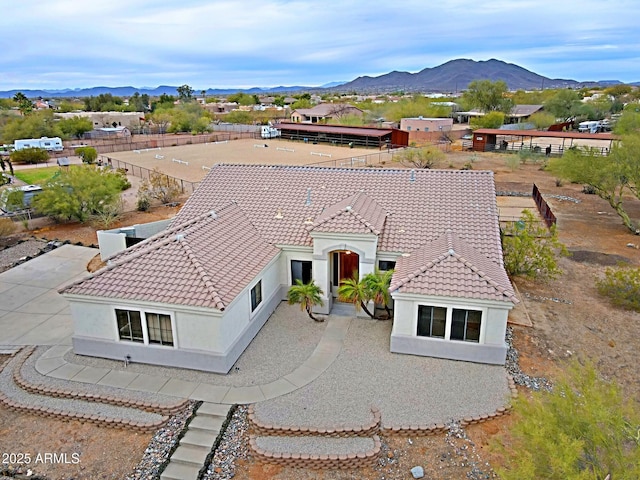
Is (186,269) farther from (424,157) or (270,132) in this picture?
(270,132)

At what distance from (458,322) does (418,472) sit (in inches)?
202

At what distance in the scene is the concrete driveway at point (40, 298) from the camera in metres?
16.2

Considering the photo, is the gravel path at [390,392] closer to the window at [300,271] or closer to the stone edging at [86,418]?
the stone edging at [86,418]

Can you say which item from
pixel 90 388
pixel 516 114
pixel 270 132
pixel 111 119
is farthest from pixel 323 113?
pixel 90 388

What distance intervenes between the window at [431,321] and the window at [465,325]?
29 centimetres

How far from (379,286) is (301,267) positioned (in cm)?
375

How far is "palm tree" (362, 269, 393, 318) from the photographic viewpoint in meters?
15.7

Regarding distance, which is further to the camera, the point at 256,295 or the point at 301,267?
the point at 301,267

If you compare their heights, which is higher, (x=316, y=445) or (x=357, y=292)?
(x=357, y=292)

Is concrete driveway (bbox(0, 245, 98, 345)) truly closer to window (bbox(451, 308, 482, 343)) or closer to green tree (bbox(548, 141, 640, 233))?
window (bbox(451, 308, 482, 343))

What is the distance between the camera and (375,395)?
12.7m

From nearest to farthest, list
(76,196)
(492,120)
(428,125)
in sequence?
(76,196), (428,125), (492,120)

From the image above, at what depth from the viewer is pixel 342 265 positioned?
1767cm

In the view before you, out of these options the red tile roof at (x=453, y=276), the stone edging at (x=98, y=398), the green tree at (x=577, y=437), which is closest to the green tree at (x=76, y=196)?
the stone edging at (x=98, y=398)
